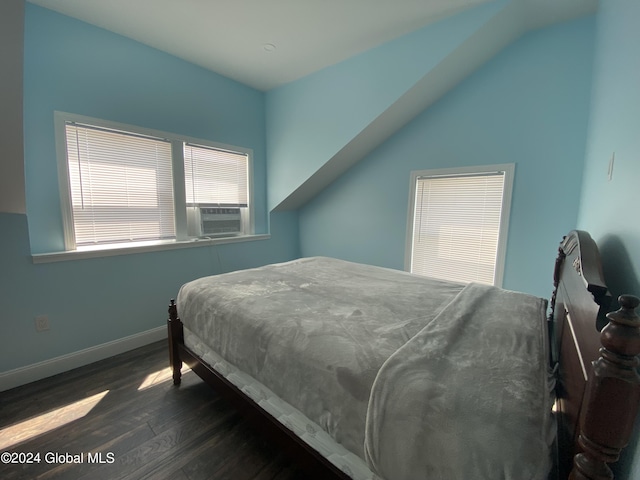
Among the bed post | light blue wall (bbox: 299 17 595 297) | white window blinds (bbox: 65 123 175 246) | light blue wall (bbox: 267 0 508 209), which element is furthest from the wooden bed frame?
white window blinds (bbox: 65 123 175 246)

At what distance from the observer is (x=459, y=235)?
285 cm

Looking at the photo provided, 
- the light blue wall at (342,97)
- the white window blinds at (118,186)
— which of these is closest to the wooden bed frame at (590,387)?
the light blue wall at (342,97)

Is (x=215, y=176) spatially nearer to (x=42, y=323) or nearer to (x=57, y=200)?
(x=57, y=200)

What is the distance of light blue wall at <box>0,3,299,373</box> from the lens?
2.00 meters

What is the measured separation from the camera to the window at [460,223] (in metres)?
2.60

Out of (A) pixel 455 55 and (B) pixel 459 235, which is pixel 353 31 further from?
(B) pixel 459 235

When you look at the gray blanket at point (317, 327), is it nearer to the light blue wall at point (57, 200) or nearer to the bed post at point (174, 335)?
the bed post at point (174, 335)

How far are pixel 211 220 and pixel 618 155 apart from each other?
10.6 ft

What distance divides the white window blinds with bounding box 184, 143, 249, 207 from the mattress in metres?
1.51

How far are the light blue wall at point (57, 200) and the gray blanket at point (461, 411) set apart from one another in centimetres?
255

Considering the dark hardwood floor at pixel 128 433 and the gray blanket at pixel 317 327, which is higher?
the gray blanket at pixel 317 327

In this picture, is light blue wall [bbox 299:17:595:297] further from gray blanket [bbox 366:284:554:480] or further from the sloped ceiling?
gray blanket [bbox 366:284:554:480]

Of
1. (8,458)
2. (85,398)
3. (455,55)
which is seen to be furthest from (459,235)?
(8,458)

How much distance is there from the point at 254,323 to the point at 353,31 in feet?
8.28
